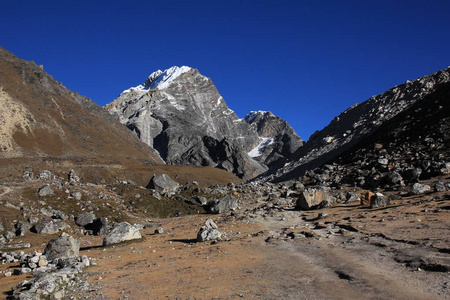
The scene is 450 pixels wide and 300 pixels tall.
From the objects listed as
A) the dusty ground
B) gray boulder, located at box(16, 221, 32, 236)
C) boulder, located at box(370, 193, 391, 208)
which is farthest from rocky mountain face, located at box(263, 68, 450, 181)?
gray boulder, located at box(16, 221, 32, 236)

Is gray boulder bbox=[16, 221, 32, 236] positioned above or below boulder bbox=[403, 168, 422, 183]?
below

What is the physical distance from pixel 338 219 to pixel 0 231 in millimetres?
35127

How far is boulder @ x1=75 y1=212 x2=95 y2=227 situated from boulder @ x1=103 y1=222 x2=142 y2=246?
1427 centimetres

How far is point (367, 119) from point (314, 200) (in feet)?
241

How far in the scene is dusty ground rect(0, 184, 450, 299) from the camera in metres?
13.9

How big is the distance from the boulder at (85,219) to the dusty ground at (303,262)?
15393 millimetres

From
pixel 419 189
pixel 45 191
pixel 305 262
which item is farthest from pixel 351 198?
pixel 45 191

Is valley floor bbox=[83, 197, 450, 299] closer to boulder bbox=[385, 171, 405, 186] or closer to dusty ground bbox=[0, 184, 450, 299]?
dusty ground bbox=[0, 184, 450, 299]

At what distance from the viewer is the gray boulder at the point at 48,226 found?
38781 millimetres

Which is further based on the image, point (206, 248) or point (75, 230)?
point (75, 230)

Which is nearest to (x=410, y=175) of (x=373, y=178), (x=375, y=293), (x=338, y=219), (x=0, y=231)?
(x=373, y=178)

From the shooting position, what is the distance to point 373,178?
148 feet

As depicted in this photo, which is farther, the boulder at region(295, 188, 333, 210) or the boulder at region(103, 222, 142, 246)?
the boulder at region(295, 188, 333, 210)

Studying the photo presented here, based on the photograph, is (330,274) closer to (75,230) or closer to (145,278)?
(145,278)
